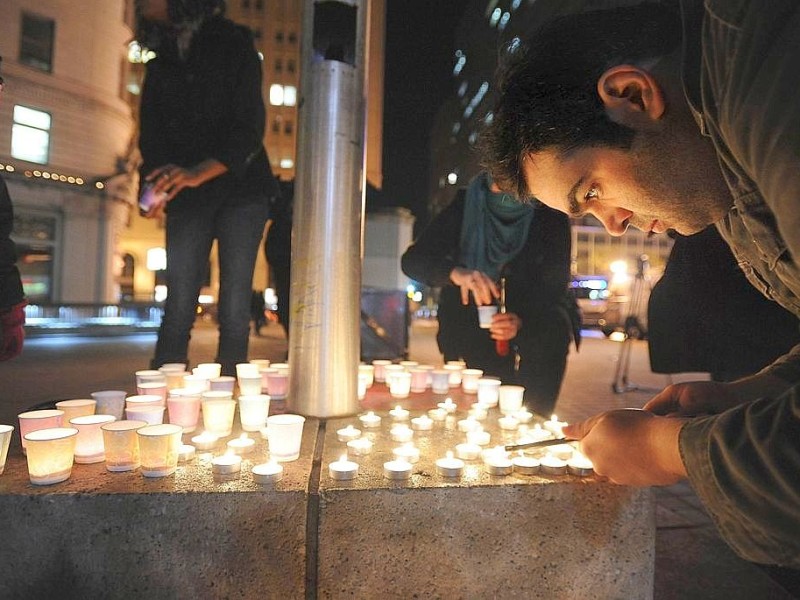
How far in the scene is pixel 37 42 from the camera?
1705 centimetres

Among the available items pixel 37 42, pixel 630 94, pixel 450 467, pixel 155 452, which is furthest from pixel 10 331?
pixel 37 42

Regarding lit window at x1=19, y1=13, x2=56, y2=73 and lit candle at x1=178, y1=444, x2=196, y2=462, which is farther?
lit window at x1=19, y1=13, x2=56, y2=73

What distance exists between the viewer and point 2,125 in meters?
16.5

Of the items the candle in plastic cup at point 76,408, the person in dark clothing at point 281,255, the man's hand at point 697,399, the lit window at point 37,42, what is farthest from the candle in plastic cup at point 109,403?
the lit window at point 37,42

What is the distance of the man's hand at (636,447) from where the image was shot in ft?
3.66

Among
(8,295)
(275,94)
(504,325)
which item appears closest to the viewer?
(8,295)

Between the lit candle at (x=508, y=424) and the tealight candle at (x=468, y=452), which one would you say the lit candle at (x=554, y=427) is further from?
the tealight candle at (x=468, y=452)

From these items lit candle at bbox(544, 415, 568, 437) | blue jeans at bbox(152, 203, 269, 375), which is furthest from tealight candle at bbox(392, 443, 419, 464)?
blue jeans at bbox(152, 203, 269, 375)

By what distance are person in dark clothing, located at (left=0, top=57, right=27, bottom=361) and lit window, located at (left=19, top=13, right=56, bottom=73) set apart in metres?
17.8

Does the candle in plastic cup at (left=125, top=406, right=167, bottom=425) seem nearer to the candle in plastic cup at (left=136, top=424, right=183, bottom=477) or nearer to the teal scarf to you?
the candle in plastic cup at (left=136, top=424, right=183, bottom=477)

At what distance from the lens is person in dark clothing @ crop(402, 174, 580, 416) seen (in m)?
3.72

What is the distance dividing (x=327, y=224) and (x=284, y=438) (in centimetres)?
86

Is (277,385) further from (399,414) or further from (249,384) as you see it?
(399,414)

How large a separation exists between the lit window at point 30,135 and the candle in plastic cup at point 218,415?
18984 mm
